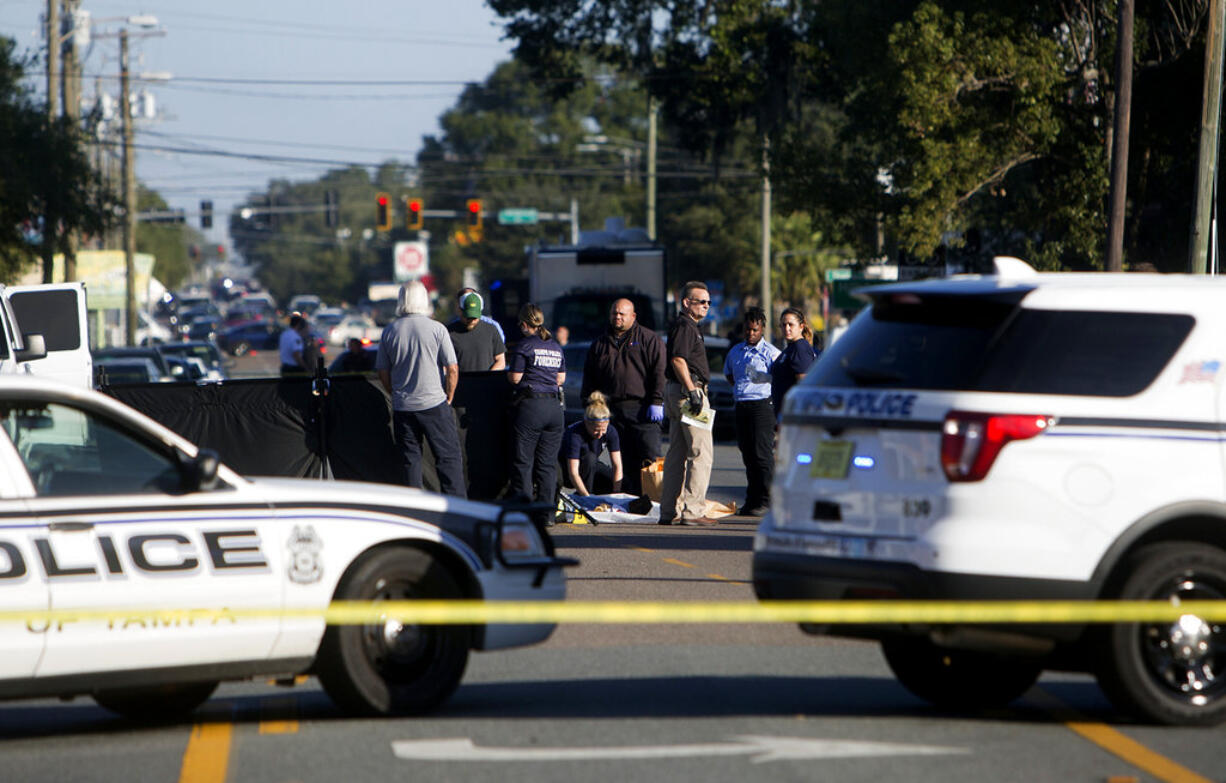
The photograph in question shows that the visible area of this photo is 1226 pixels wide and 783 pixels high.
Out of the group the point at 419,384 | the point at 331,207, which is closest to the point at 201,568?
the point at 419,384

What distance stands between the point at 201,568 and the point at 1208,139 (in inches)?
656

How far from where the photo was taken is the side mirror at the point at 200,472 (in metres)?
6.79

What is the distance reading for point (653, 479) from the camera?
16109 mm

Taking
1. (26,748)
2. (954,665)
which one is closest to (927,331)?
(954,665)

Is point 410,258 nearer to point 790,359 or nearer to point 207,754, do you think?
point 790,359

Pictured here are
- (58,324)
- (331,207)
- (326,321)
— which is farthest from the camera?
(326,321)

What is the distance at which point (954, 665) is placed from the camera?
24.8ft

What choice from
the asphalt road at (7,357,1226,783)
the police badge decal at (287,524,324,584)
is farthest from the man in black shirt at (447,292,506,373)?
the police badge decal at (287,524,324,584)

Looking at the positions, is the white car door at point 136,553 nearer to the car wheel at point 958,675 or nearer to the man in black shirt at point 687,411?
the car wheel at point 958,675

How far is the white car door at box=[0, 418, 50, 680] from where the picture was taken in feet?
21.1

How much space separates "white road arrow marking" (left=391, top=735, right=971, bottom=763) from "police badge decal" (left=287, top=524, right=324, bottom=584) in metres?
0.73

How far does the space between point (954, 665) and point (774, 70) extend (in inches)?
1265

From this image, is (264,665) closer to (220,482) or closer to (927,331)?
(220,482)

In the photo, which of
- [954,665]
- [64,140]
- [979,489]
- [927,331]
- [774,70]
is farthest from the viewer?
[774,70]
